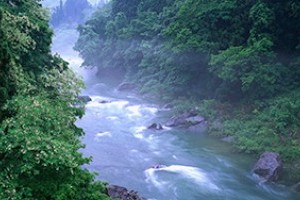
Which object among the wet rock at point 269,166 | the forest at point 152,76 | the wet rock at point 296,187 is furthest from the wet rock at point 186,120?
the wet rock at point 296,187

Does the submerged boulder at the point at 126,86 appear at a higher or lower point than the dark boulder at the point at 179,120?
higher

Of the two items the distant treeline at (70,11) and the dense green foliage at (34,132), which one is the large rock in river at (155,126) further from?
the distant treeline at (70,11)

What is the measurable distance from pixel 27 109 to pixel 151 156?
1481 cm

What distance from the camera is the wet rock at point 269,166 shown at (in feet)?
70.9

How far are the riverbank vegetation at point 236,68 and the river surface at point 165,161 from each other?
6.29ft

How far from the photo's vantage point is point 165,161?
2411 cm

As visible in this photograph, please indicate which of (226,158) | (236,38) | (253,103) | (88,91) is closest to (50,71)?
(226,158)

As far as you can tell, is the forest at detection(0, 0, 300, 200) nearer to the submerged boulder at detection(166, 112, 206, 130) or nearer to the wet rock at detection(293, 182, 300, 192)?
the wet rock at detection(293, 182, 300, 192)

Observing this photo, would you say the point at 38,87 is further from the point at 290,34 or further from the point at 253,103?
the point at 290,34

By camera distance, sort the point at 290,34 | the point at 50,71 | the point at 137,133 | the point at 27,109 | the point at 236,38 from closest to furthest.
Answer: the point at 27,109 < the point at 50,71 < the point at 137,133 < the point at 290,34 < the point at 236,38

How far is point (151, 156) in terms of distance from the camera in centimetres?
2495

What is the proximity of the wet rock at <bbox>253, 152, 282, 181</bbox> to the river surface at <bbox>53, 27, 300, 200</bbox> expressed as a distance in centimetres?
45

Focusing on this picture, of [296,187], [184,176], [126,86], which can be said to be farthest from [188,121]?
[126,86]

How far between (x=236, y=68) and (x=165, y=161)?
32.5 feet
